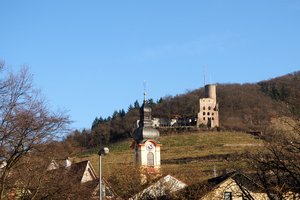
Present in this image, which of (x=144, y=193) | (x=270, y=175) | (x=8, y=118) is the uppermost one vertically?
(x=8, y=118)

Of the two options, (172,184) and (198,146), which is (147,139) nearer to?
(172,184)

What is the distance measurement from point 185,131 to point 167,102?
36.8 meters

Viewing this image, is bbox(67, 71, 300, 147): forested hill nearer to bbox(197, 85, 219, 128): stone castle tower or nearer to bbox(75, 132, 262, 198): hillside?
bbox(197, 85, 219, 128): stone castle tower

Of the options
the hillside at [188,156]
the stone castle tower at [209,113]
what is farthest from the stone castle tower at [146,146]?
the stone castle tower at [209,113]

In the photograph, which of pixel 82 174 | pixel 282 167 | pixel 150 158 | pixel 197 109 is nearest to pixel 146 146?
pixel 150 158

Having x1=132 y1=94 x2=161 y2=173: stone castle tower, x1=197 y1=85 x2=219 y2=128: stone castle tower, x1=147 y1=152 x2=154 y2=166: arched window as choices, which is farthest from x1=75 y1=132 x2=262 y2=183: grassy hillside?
x1=197 y1=85 x2=219 y2=128: stone castle tower

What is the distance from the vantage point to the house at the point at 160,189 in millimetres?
37594

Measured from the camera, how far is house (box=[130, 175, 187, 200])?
37594 millimetres

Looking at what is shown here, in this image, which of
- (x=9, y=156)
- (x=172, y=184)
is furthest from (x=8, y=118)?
(x=172, y=184)

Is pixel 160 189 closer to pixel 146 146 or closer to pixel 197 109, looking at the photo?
pixel 146 146

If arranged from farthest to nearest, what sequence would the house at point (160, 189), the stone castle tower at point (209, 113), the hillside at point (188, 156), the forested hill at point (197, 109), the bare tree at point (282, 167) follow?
the stone castle tower at point (209, 113), the forested hill at point (197, 109), the hillside at point (188, 156), the house at point (160, 189), the bare tree at point (282, 167)

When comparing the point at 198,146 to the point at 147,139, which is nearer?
the point at 147,139

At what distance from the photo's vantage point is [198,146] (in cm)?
10012

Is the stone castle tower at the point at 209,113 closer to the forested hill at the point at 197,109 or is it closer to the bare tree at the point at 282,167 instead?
the forested hill at the point at 197,109
